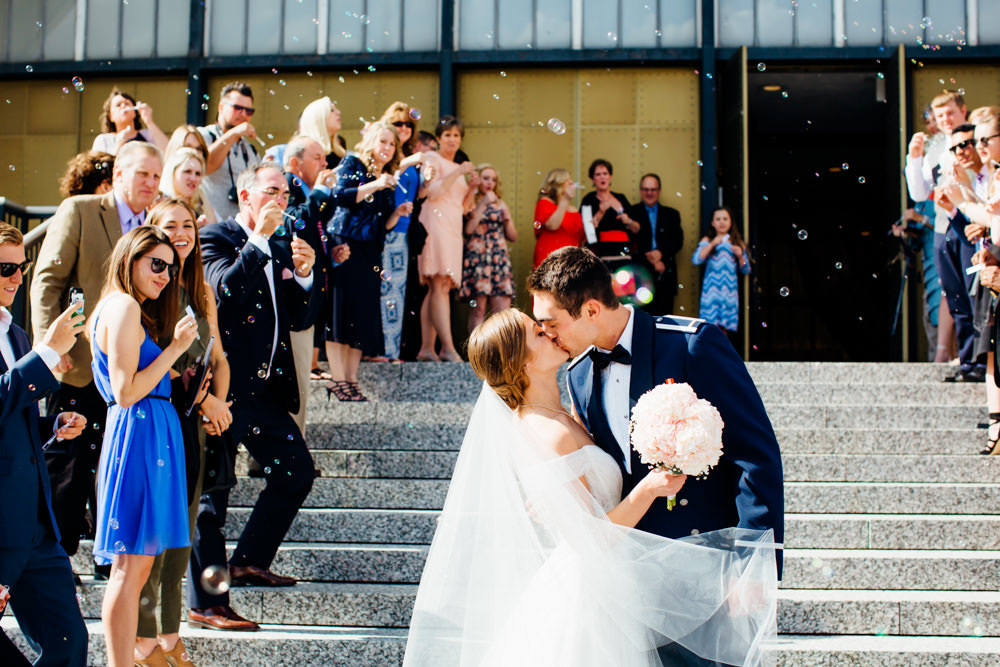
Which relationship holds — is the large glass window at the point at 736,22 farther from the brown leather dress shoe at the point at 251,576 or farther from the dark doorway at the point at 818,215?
the brown leather dress shoe at the point at 251,576

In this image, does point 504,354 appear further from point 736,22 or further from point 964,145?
point 736,22

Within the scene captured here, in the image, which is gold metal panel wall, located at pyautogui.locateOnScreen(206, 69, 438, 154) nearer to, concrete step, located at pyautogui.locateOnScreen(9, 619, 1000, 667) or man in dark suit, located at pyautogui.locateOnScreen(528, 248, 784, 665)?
concrete step, located at pyautogui.locateOnScreen(9, 619, 1000, 667)

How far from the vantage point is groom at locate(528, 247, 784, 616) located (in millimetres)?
2650

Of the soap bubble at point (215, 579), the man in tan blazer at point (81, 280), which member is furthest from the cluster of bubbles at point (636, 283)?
the soap bubble at point (215, 579)

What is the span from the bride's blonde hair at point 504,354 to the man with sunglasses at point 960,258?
4.29 metres

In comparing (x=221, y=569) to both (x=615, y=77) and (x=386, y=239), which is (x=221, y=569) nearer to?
(x=386, y=239)

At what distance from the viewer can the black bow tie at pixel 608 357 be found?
2787 mm

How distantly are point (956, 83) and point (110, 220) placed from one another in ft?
30.1

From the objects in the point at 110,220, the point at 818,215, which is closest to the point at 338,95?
the point at 110,220

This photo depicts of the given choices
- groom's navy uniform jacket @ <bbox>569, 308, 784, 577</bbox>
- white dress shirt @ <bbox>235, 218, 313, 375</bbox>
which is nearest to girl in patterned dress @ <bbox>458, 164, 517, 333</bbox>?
white dress shirt @ <bbox>235, 218, 313, 375</bbox>

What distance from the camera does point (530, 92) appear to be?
35.4 ft

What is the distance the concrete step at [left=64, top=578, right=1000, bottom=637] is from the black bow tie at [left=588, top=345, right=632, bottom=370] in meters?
2.10

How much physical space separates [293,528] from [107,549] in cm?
170

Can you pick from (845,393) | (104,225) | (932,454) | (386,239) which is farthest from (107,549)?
(845,393)
